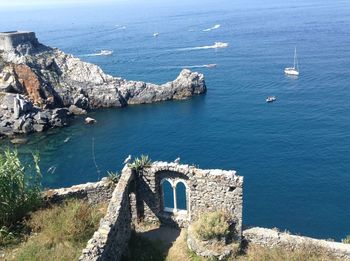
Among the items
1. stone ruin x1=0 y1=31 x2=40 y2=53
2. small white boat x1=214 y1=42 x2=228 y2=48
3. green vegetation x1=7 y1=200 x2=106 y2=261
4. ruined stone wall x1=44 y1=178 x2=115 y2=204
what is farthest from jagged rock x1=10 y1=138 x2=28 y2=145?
small white boat x1=214 y1=42 x2=228 y2=48

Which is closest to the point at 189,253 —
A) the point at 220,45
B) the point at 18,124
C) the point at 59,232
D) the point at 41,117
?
the point at 59,232

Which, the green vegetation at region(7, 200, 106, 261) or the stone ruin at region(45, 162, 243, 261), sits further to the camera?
the stone ruin at region(45, 162, 243, 261)

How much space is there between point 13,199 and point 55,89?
201ft

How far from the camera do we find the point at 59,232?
17922 mm

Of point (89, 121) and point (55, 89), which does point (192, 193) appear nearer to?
point (89, 121)

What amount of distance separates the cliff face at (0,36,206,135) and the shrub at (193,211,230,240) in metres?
51.2

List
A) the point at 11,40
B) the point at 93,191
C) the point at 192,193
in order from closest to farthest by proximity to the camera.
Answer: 1. the point at 192,193
2. the point at 93,191
3. the point at 11,40

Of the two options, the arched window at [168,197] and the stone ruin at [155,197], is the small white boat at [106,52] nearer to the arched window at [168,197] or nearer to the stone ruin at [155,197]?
the arched window at [168,197]

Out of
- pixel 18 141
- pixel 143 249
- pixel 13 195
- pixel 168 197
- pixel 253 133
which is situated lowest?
pixel 168 197

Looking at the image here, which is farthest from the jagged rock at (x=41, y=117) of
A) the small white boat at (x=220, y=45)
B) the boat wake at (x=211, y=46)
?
the small white boat at (x=220, y=45)

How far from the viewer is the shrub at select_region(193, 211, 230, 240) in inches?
773

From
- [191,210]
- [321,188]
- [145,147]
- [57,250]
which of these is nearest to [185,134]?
[145,147]

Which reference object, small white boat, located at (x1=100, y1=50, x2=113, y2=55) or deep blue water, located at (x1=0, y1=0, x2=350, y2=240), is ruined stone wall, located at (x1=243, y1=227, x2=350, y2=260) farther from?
small white boat, located at (x1=100, y1=50, x2=113, y2=55)

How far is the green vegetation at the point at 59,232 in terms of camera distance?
16750 mm
